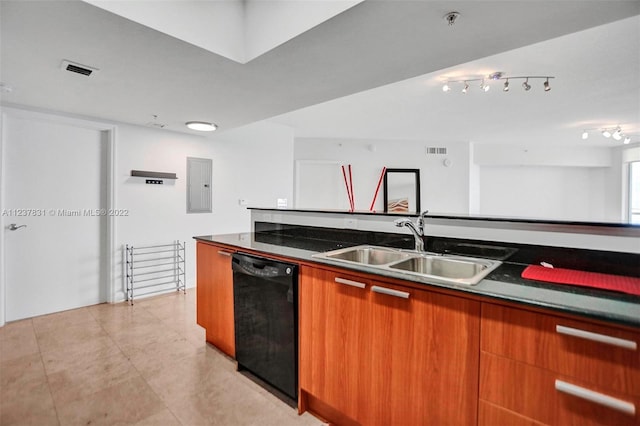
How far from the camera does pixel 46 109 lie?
3020 millimetres

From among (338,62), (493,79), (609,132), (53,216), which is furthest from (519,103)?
(53,216)

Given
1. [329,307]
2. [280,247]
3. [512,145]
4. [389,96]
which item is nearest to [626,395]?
[329,307]

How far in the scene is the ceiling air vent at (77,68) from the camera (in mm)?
1974

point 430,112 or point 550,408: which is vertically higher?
point 430,112

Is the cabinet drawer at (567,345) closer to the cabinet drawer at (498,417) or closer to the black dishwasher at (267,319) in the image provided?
the cabinet drawer at (498,417)

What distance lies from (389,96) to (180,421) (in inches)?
141

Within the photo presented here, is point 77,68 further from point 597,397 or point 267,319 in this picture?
point 597,397

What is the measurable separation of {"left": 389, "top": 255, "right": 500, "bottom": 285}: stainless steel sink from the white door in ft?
11.5

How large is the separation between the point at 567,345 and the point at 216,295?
209 cm

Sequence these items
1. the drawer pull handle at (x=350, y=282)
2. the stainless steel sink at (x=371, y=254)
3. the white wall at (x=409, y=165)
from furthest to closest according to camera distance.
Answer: the white wall at (x=409, y=165), the stainless steel sink at (x=371, y=254), the drawer pull handle at (x=350, y=282)

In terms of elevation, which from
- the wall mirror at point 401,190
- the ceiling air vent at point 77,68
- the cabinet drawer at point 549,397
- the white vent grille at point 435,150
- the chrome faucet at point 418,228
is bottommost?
the cabinet drawer at point 549,397

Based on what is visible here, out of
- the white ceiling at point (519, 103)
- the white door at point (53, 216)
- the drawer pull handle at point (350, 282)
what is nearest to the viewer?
the drawer pull handle at point (350, 282)

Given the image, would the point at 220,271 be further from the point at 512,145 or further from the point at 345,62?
the point at 512,145

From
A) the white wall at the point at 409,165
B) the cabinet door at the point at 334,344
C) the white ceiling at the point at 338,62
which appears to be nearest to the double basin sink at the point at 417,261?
the cabinet door at the point at 334,344
